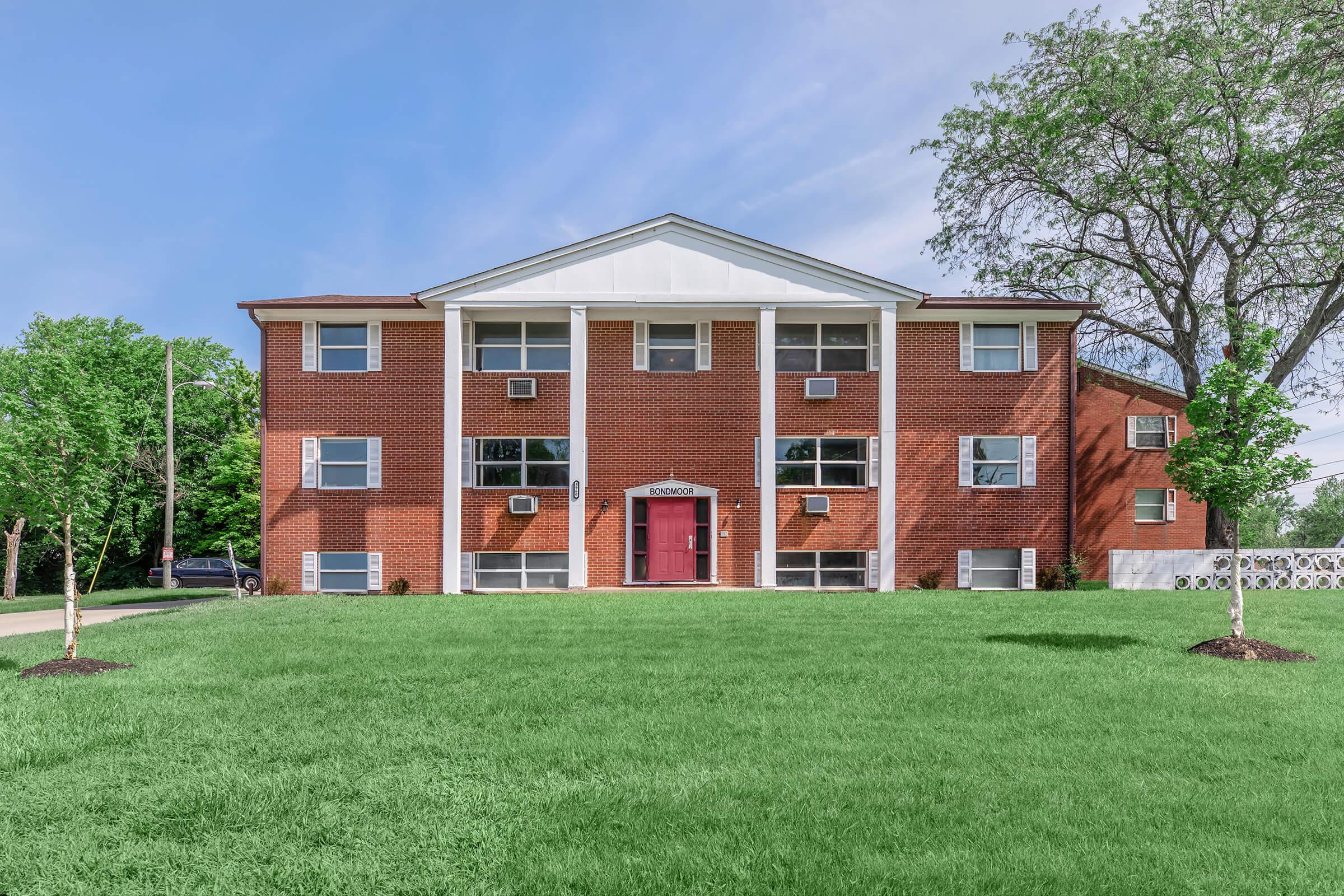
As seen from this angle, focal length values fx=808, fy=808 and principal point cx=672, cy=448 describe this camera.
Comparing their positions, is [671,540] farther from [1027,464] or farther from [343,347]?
[343,347]

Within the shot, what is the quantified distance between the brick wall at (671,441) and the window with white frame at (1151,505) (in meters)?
11.2

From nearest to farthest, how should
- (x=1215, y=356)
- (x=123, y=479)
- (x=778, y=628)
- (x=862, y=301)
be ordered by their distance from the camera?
(x=778, y=628)
(x=862, y=301)
(x=1215, y=356)
(x=123, y=479)

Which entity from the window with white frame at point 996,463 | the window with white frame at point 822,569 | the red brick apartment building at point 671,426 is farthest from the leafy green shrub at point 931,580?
the window with white frame at point 996,463

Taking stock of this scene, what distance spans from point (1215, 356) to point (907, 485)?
32.4 ft

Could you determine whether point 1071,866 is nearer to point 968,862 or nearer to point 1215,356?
point 968,862

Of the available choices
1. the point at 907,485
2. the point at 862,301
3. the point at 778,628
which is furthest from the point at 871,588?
the point at 778,628

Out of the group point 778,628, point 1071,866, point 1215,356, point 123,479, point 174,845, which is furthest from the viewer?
point 123,479

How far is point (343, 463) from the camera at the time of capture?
19844mm

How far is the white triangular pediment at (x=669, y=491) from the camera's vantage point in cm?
1972

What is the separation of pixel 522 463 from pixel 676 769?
1523 centimetres

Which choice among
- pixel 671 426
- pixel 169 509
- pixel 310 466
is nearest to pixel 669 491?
pixel 671 426

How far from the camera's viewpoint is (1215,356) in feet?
72.5

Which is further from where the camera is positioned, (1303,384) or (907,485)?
(1303,384)

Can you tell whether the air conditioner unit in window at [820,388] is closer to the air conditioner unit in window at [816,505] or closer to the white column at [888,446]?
the white column at [888,446]
